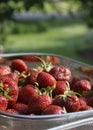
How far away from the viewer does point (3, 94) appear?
1689 millimetres

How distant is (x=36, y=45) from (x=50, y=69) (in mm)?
4625

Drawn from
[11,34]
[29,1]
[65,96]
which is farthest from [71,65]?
[11,34]

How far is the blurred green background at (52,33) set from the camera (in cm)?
568

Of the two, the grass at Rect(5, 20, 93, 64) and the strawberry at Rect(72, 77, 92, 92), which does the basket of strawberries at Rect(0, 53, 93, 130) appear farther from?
the grass at Rect(5, 20, 93, 64)

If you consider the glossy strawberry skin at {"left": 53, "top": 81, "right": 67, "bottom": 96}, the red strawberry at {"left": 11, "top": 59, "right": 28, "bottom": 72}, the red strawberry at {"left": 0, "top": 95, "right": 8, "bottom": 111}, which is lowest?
the red strawberry at {"left": 0, "top": 95, "right": 8, "bottom": 111}

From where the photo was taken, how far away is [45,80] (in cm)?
181

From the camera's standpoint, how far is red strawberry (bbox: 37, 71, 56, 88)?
1817 millimetres

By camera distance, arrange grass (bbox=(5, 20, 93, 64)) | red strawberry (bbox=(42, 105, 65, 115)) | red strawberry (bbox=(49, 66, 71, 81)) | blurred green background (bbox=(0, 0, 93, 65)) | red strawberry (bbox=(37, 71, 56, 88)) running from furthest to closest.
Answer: grass (bbox=(5, 20, 93, 64)) < blurred green background (bbox=(0, 0, 93, 65)) < red strawberry (bbox=(49, 66, 71, 81)) < red strawberry (bbox=(37, 71, 56, 88)) < red strawberry (bbox=(42, 105, 65, 115))

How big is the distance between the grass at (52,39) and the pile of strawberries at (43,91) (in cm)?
390

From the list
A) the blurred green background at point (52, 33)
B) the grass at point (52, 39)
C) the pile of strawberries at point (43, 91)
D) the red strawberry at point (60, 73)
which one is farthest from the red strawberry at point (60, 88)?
the grass at point (52, 39)

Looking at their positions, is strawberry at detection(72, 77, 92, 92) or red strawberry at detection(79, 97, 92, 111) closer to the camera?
red strawberry at detection(79, 97, 92, 111)

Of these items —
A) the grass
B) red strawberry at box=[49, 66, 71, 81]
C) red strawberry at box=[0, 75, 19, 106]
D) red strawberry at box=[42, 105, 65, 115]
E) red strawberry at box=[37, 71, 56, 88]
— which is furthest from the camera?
the grass

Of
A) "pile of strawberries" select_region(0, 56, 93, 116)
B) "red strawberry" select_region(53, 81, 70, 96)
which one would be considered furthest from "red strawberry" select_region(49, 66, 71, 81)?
"red strawberry" select_region(53, 81, 70, 96)

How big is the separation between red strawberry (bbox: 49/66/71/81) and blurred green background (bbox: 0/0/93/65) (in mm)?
2825
